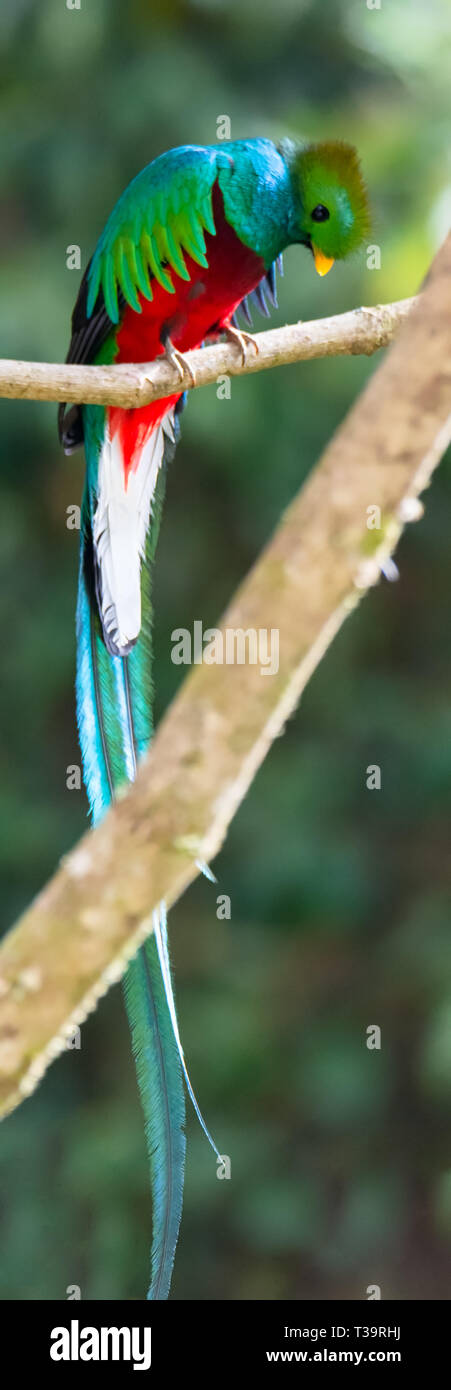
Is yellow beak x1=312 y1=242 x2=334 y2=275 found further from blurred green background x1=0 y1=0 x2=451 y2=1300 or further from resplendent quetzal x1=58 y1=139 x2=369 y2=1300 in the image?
blurred green background x1=0 y1=0 x2=451 y2=1300

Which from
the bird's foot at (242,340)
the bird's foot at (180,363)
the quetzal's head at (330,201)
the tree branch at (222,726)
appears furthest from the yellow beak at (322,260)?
the tree branch at (222,726)

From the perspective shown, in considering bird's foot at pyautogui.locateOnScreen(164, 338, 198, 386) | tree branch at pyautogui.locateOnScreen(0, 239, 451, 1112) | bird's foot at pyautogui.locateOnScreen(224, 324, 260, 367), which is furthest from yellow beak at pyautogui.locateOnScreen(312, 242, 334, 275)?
tree branch at pyautogui.locateOnScreen(0, 239, 451, 1112)

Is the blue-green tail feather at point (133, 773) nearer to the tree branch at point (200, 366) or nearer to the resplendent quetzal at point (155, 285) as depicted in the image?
the resplendent quetzal at point (155, 285)

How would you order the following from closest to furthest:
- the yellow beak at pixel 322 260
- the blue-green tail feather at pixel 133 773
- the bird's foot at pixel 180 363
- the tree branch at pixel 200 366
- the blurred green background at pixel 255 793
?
1. the blue-green tail feather at pixel 133 773
2. the tree branch at pixel 200 366
3. the bird's foot at pixel 180 363
4. the yellow beak at pixel 322 260
5. the blurred green background at pixel 255 793

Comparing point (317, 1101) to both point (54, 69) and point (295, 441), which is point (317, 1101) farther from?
point (54, 69)

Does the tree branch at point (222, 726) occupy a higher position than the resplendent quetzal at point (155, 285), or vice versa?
the resplendent quetzal at point (155, 285)

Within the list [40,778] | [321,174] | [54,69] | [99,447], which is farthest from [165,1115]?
[54,69]
